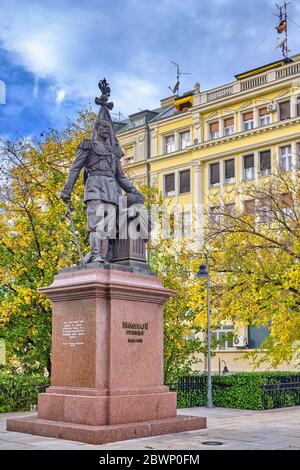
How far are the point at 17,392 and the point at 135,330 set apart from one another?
697 centimetres

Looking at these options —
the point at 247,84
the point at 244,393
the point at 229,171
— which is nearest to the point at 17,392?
the point at 244,393

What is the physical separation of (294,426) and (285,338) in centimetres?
361

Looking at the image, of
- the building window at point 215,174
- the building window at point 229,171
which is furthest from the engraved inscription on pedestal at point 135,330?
the building window at point 215,174

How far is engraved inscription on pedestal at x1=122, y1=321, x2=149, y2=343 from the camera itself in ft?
37.2

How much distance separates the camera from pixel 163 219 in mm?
23141

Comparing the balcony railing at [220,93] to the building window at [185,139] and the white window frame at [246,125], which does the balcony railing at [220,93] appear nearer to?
the white window frame at [246,125]

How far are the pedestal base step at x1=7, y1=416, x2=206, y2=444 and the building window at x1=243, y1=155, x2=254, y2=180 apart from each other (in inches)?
1195

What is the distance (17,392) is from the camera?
1725 cm

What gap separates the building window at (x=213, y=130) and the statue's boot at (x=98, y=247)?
32630mm

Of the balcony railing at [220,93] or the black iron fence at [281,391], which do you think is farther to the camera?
the balcony railing at [220,93]

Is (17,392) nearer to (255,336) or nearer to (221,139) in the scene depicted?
(255,336)

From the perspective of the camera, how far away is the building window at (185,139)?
151 feet

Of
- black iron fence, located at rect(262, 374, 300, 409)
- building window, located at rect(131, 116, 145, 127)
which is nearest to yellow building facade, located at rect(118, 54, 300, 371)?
building window, located at rect(131, 116, 145, 127)

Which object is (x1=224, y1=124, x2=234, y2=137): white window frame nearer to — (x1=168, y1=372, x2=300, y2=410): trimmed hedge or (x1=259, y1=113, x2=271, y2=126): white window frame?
(x1=259, y1=113, x2=271, y2=126): white window frame
